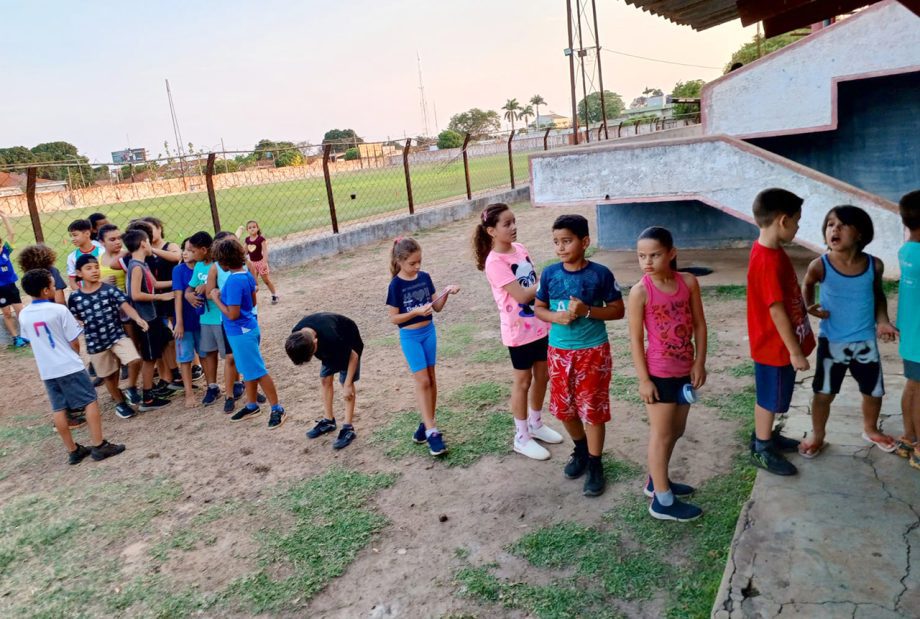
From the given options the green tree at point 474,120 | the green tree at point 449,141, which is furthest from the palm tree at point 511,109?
the green tree at point 449,141

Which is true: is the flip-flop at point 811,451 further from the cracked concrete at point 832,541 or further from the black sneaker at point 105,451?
the black sneaker at point 105,451

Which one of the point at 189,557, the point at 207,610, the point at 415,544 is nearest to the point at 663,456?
the point at 415,544

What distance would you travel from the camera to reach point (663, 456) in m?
2.98

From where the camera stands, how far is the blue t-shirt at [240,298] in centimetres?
461

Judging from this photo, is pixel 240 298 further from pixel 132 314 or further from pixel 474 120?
pixel 474 120

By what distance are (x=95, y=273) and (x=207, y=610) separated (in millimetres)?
3117

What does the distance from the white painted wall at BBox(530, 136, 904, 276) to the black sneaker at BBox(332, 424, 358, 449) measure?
415cm

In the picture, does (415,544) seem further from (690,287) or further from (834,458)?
(834,458)

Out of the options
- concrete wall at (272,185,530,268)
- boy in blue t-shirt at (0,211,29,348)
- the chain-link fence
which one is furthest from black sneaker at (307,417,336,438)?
concrete wall at (272,185,530,268)

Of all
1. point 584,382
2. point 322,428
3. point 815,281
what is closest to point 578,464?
point 584,382

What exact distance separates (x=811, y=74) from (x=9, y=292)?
30.9 feet

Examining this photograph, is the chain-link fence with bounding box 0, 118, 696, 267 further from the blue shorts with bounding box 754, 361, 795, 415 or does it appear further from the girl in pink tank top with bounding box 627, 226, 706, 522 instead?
the blue shorts with bounding box 754, 361, 795, 415

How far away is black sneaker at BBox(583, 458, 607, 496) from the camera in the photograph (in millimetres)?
3312

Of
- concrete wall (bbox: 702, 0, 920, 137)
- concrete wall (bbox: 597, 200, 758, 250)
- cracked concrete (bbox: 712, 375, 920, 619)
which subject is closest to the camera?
cracked concrete (bbox: 712, 375, 920, 619)
